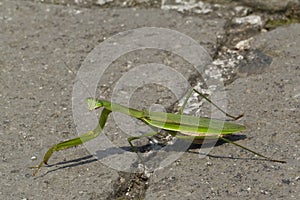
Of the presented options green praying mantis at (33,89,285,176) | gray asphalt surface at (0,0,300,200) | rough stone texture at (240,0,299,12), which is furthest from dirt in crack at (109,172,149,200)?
rough stone texture at (240,0,299,12)

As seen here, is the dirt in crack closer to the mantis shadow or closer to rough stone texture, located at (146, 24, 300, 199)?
rough stone texture, located at (146, 24, 300, 199)

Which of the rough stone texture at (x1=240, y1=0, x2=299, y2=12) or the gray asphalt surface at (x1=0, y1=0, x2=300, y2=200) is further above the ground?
the rough stone texture at (x1=240, y1=0, x2=299, y2=12)

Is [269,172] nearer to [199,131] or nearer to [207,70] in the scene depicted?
[199,131]

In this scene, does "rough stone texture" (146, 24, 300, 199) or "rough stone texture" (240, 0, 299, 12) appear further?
"rough stone texture" (240, 0, 299, 12)

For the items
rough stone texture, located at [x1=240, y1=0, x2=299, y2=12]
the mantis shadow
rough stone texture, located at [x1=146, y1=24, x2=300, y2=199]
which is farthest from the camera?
rough stone texture, located at [x1=240, y1=0, x2=299, y2=12]

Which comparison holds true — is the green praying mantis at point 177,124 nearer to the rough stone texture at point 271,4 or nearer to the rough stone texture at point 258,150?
the rough stone texture at point 258,150

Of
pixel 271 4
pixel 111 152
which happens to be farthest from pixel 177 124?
pixel 271 4

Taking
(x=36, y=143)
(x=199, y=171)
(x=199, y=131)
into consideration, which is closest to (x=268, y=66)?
(x=199, y=131)
